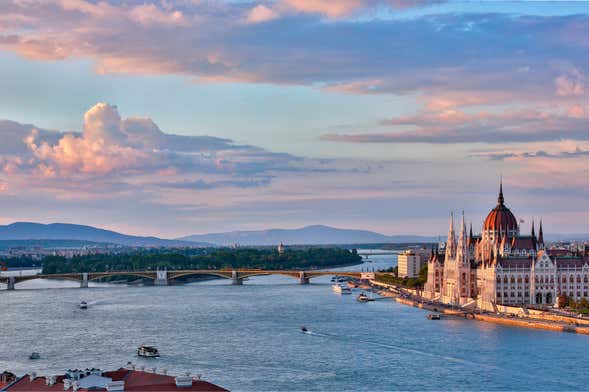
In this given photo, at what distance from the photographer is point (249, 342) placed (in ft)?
157

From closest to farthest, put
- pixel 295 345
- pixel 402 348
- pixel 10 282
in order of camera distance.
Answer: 1. pixel 402 348
2. pixel 295 345
3. pixel 10 282

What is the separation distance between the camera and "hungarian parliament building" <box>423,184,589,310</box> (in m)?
66.5

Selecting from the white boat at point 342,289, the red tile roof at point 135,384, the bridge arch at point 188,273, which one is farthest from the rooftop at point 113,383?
the bridge arch at point 188,273

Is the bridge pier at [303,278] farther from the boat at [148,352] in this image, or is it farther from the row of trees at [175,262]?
the boat at [148,352]

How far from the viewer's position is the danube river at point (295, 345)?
1478 inches

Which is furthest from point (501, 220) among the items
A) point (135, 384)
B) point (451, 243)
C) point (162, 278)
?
point (135, 384)

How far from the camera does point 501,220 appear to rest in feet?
249

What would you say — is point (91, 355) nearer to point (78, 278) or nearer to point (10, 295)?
point (10, 295)

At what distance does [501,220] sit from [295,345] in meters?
33.0

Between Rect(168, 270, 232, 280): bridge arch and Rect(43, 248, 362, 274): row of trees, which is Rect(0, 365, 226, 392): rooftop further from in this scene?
Rect(43, 248, 362, 274): row of trees

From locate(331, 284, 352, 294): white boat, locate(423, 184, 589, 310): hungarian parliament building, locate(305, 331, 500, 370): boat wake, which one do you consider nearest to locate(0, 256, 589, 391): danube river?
locate(305, 331, 500, 370): boat wake

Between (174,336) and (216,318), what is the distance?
29.7ft

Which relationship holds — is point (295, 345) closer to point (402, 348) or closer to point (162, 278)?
point (402, 348)

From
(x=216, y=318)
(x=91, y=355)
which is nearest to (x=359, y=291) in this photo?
(x=216, y=318)
